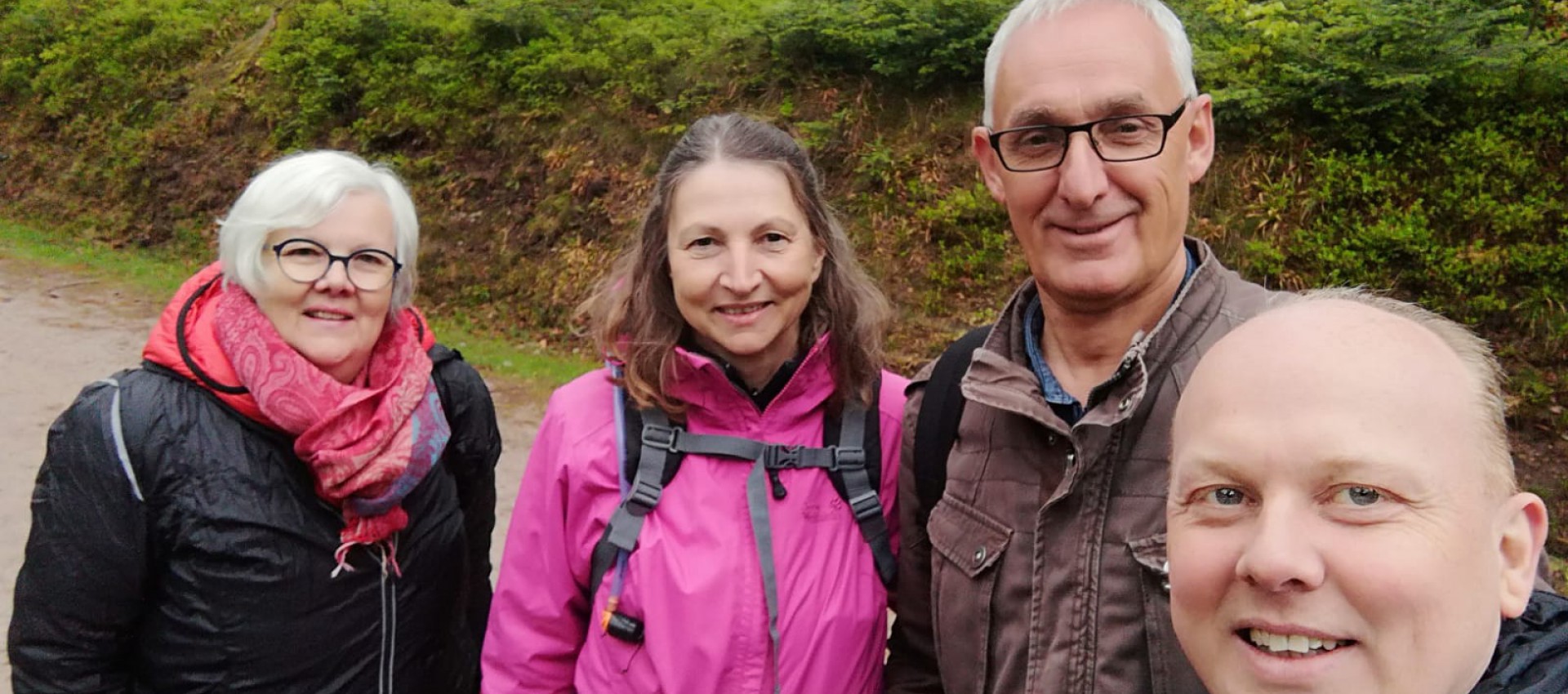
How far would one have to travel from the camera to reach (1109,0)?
183cm

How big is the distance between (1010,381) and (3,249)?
16652 millimetres

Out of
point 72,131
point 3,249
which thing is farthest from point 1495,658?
point 72,131

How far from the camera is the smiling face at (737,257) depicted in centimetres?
245

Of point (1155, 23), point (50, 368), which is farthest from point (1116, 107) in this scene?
point (50, 368)

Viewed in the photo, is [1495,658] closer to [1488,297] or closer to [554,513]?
[554,513]

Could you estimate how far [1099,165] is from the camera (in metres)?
1.83

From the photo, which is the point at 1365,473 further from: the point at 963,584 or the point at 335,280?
the point at 335,280

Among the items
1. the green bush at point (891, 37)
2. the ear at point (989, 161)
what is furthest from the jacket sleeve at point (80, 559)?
the green bush at point (891, 37)

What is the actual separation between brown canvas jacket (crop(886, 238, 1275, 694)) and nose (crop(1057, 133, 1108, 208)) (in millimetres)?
236

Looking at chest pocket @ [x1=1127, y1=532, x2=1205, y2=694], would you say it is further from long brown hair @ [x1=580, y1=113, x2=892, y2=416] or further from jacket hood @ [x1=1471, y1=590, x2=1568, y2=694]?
long brown hair @ [x1=580, y1=113, x2=892, y2=416]

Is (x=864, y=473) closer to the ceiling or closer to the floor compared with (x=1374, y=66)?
closer to the floor

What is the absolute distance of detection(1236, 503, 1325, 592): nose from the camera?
3.97ft

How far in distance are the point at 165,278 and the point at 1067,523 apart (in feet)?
46.7

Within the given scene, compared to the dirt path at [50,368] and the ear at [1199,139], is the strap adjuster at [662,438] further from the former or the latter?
the dirt path at [50,368]
